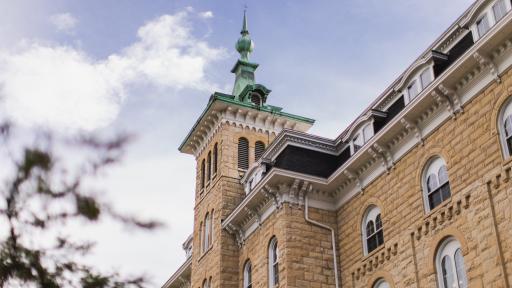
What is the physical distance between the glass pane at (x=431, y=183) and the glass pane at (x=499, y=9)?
4.91m

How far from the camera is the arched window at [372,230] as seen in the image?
23.9 meters

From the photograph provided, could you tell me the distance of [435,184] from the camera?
21500mm

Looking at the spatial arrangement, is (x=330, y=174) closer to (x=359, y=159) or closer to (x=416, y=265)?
(x=359, y=159)

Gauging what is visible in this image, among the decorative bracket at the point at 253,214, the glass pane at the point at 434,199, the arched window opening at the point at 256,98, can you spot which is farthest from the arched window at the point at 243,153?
the glass pane at the point at 434,199

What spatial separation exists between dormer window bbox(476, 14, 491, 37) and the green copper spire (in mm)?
18046

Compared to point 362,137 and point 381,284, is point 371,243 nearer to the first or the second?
point 381,284

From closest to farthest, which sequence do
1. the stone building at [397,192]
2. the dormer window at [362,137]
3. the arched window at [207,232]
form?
the stone building at [397,192] → the dormer window at [362,137] → the arched window at [207,232]

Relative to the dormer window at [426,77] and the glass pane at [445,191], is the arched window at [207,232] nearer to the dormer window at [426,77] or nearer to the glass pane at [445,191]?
the dormer window at [426,77]

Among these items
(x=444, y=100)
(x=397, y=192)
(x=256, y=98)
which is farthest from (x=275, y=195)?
(x=256, y=98)

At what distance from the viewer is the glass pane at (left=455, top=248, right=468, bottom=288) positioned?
63.6 ft

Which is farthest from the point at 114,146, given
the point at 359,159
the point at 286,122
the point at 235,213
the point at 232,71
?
the point at 232,71

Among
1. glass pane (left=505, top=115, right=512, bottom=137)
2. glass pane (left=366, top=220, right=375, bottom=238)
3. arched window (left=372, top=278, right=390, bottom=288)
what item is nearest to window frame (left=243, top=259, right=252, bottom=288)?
glass pane (left=366, top=220, right=375, bottom=238)

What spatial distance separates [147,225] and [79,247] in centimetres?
112

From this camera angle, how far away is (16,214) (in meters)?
10.8
